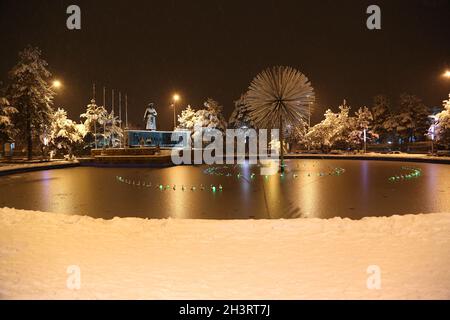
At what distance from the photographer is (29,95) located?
36938mm

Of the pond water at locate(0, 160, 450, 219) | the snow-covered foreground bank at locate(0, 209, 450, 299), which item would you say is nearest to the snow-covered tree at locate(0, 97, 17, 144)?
the pond water at locate(0, 160, 450, 219)

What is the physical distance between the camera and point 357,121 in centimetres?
5559

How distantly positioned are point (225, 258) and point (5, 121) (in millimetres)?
32233

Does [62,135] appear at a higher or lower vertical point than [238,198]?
higher

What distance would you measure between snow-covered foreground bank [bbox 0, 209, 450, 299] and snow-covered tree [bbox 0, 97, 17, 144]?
2749 cm

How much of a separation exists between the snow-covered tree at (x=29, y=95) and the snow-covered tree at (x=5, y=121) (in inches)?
46.5

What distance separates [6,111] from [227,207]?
29.3 m

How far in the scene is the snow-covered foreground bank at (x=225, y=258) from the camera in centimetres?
541

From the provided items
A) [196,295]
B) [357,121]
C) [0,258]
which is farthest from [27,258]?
[357,121]

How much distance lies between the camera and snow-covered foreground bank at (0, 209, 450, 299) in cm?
541

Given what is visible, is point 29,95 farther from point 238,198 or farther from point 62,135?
point 238,198

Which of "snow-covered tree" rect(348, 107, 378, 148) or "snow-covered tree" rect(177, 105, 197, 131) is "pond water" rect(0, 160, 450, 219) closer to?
"snow-covered tree" rect(348, 107, 378, 148)

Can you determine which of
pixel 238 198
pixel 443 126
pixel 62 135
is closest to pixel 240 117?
pixel 62 135
